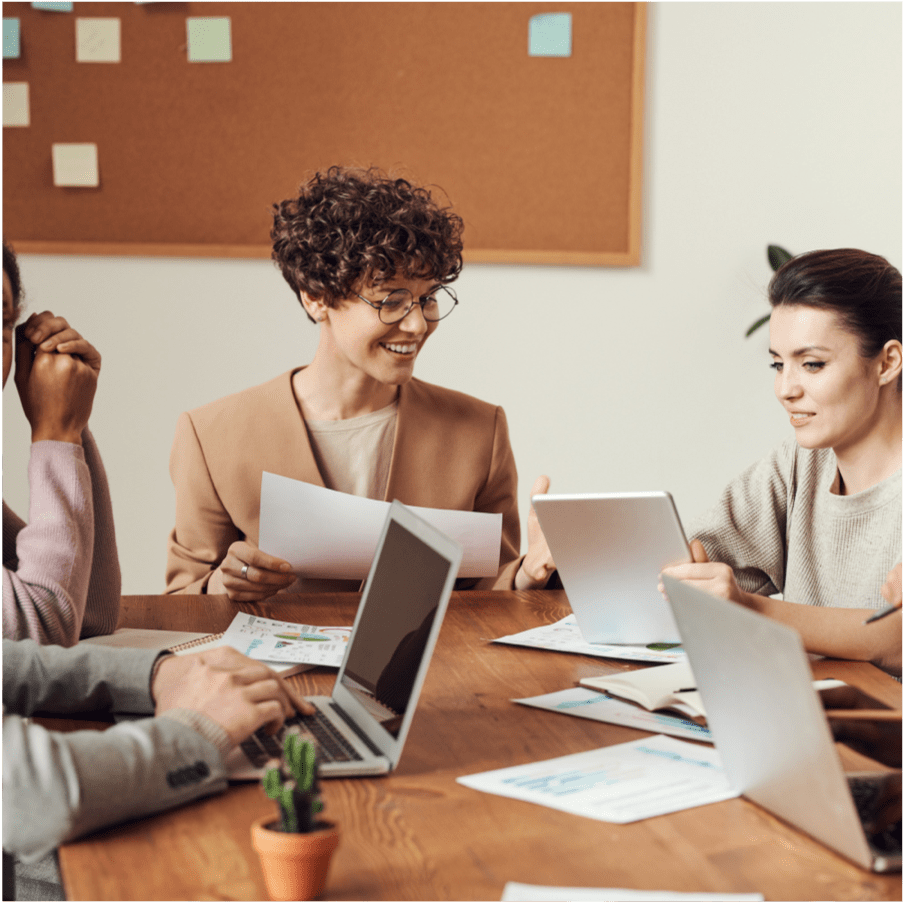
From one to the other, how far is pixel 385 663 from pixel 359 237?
1006mm

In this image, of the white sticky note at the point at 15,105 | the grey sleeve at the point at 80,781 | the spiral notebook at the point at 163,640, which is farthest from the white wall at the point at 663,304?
the grey sleeve at the point at 80,781

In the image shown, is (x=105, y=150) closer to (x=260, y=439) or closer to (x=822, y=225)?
(x=260, y=439)

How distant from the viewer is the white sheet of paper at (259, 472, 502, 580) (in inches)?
63.1

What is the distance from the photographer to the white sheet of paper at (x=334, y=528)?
1.60 meters

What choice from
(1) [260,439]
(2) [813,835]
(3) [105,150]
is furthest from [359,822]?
(3) [105,150]

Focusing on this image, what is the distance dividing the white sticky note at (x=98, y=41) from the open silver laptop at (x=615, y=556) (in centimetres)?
203

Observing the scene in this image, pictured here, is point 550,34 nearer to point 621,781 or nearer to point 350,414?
point 350,414

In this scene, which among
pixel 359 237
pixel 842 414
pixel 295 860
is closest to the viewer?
pixel 295 860

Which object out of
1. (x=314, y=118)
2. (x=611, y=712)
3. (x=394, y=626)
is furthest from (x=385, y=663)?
(x=314, y=118)

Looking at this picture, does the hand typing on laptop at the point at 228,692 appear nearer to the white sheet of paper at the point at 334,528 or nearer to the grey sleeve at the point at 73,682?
the grey sleeve at the point at 73,682

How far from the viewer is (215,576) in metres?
1.70

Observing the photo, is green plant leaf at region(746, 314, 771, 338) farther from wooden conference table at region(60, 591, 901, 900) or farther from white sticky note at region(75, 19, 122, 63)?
wooden conference table at region(60, 591, 901, 900)

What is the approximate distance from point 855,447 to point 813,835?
3.14 feet

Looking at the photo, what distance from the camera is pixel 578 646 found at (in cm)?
137
